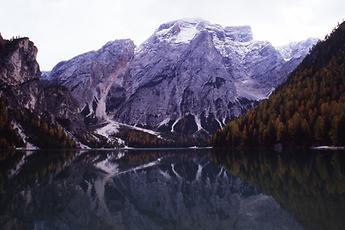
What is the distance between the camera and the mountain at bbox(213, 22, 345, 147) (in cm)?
12006

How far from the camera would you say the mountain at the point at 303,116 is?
4727 inches

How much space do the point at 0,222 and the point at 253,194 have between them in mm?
19059

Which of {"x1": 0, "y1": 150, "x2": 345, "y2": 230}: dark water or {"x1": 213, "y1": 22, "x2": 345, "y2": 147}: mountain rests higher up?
{"x1": 213, "y1": 22, "x2": 345, "y2": 147}: mountain

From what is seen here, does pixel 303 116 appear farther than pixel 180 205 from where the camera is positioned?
Yes

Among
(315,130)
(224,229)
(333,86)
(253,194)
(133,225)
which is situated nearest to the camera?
(224,229)

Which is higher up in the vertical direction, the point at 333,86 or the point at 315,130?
the point at 333,86

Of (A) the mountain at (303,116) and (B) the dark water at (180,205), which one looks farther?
(A) the mountain at (303,116)

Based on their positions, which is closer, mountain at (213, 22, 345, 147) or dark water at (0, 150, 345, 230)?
dark water at (0, 150, 345, 230)

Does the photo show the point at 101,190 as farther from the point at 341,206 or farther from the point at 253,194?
the point at 341,206

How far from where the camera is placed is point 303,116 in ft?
440

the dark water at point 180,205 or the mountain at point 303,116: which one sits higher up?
the mountain at point 303,116

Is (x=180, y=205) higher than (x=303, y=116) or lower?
lower

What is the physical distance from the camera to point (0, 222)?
2361cm

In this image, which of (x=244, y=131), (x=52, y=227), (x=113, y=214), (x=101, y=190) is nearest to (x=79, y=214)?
(x=113, y=214)
